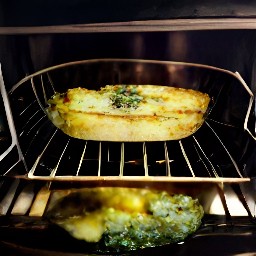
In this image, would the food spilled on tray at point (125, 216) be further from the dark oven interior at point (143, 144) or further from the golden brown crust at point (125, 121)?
the golden brown crust at point (125, 121)

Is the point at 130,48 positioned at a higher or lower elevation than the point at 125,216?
higher

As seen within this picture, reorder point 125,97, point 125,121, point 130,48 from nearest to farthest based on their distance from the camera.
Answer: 1. point 130,48
2. point 125,121
3. point 125,97

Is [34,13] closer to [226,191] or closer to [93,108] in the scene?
[93,108]

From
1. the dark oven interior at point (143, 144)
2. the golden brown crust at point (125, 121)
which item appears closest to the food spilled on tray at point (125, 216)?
the dark oven interior at point (143, 144)

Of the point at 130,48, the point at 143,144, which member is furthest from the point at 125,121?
the point at 130,48

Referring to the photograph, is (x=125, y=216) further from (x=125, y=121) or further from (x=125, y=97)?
(x=125, y=97)

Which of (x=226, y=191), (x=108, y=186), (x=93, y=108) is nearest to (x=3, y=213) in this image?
(x=108, y=186)

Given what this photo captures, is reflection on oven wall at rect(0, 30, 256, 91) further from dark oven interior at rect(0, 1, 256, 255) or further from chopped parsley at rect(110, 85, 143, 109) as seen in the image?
chopped parsley at rect(110, 85, 143, 109)
